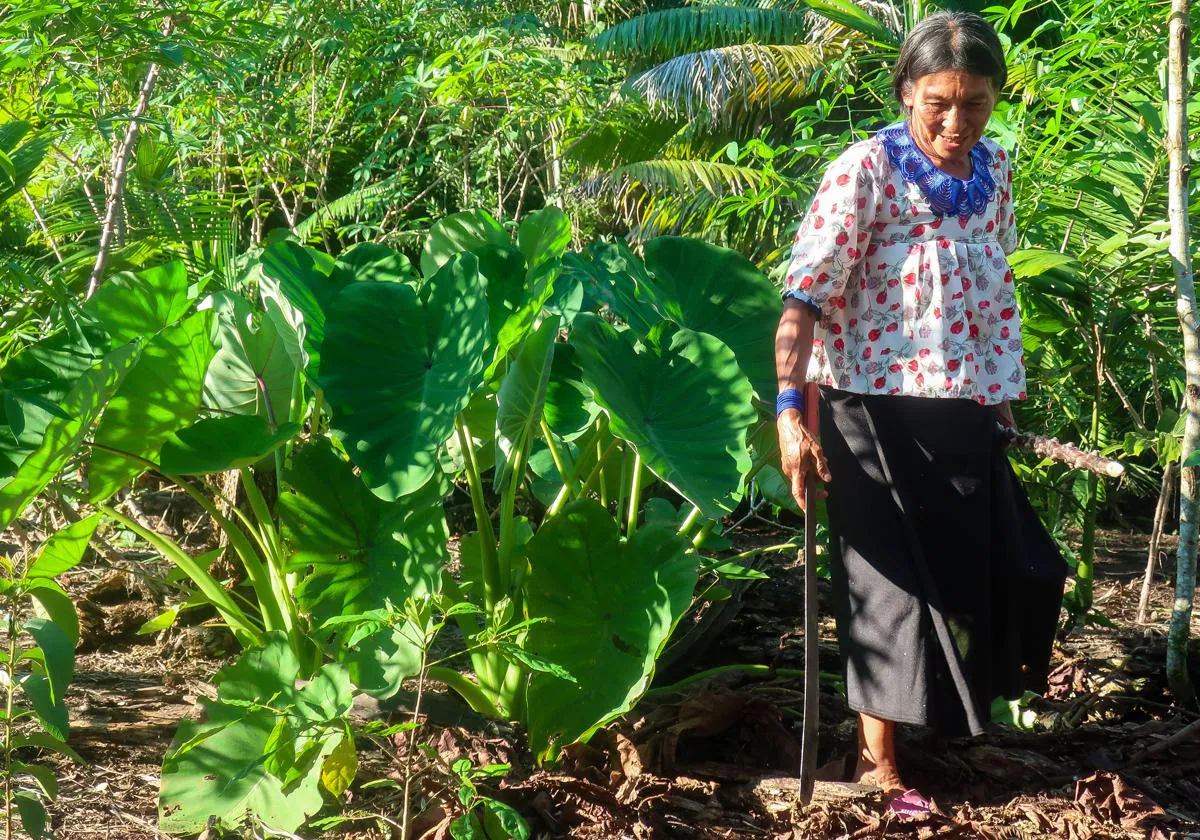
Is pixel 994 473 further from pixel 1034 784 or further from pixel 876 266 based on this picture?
pixel 1034 784

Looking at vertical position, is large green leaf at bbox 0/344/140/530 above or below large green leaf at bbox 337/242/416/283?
below

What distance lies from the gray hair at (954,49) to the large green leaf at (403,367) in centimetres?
75

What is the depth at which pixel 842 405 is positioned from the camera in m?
1.86

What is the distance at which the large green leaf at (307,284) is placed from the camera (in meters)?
1.90

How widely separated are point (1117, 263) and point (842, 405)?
985mm

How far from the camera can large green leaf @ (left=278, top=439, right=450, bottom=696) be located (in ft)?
6.00

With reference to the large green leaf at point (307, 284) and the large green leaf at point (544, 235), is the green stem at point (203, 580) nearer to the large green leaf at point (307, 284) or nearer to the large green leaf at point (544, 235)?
the large green leaf at point (307, 284)

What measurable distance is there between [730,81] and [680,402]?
9.07 metres

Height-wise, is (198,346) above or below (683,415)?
above

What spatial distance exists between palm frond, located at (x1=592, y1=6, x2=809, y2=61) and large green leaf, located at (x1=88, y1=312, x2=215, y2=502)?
34.0 feet

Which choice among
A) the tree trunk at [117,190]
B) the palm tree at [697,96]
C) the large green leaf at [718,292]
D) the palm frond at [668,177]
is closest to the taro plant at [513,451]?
the large green leaf at [718,292]

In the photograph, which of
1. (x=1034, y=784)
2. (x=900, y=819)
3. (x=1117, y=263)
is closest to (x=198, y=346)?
(x=900, y=819)

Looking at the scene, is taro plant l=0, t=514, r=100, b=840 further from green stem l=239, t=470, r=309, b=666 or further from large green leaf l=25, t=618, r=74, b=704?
green stem l=239, t=470, r=309, b=666

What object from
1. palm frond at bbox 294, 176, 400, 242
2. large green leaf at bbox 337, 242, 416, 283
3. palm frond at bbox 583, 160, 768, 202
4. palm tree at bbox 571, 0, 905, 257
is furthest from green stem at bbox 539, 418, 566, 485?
palm frond at bbox 583, 160, 768, 202
